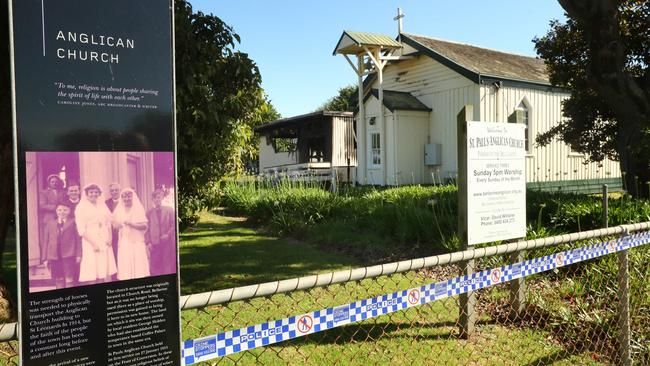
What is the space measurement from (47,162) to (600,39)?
9.71 metres

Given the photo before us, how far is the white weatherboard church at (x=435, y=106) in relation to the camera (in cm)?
1745

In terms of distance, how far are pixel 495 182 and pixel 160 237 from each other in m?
3.40

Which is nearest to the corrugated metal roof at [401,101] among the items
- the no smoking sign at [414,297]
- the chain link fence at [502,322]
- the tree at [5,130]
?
the chain link fence at [502,322]

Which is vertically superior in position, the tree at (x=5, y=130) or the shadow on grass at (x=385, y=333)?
the tree at (x=5, y=130)

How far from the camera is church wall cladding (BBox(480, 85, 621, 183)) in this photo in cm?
1724

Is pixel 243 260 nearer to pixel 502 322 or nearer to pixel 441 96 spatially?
pixel 502 322

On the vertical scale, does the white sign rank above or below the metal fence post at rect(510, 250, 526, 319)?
above

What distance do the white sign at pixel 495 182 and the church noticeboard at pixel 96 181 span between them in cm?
A: 302

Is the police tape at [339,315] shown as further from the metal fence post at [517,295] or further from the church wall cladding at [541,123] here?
the church wall cladding at [541,123]

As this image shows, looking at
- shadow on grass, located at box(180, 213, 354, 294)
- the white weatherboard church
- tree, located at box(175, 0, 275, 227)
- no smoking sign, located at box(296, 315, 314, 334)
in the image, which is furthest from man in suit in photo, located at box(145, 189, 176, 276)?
the white weatherboard church

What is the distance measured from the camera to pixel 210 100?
17.8ft

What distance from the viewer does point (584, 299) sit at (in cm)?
533

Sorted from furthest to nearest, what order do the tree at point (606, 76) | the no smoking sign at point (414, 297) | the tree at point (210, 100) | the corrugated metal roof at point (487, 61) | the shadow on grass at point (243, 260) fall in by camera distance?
the corrugated metal roof at point (487, 61) < the tree at point (606, 76) < the shadow on grass at point (243, 260) < the tree at point (210, 100) < the no smoking sign at point (414, 297)

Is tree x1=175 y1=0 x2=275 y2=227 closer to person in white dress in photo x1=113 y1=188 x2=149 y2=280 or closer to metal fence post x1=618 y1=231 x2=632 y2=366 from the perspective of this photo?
person in white dress in photo x1=113 y1=188 x2=149 y2=280
